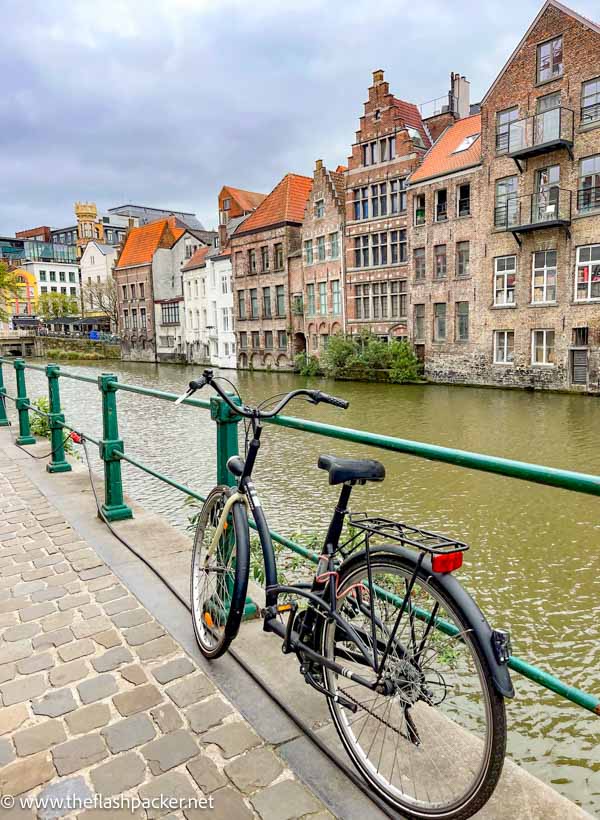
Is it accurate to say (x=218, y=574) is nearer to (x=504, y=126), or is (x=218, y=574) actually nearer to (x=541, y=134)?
(x=541, y=134)

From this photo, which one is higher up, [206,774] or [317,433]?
[317,433]

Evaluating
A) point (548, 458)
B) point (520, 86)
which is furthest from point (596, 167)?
point (548, 458)

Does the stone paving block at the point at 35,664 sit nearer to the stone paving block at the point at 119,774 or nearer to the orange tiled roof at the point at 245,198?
the stone paving block at the point at 119,774

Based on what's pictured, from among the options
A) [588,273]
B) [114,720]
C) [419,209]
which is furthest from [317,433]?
[419,209]

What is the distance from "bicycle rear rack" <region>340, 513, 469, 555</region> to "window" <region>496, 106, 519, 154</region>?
27.6 meters

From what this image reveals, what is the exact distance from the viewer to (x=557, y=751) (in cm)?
427

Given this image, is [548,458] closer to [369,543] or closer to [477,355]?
[369,543]

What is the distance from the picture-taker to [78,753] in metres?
2.48

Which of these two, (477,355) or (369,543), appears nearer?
(369,543)

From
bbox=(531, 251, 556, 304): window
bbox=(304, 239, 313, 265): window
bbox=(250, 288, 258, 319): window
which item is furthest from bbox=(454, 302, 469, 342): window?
bbox=(250, 288, 258, 319): window

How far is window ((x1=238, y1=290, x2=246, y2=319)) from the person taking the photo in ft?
143

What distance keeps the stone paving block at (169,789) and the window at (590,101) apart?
2641 cm

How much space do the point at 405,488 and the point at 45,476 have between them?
5943 mm

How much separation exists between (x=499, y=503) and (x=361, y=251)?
1024 inches
